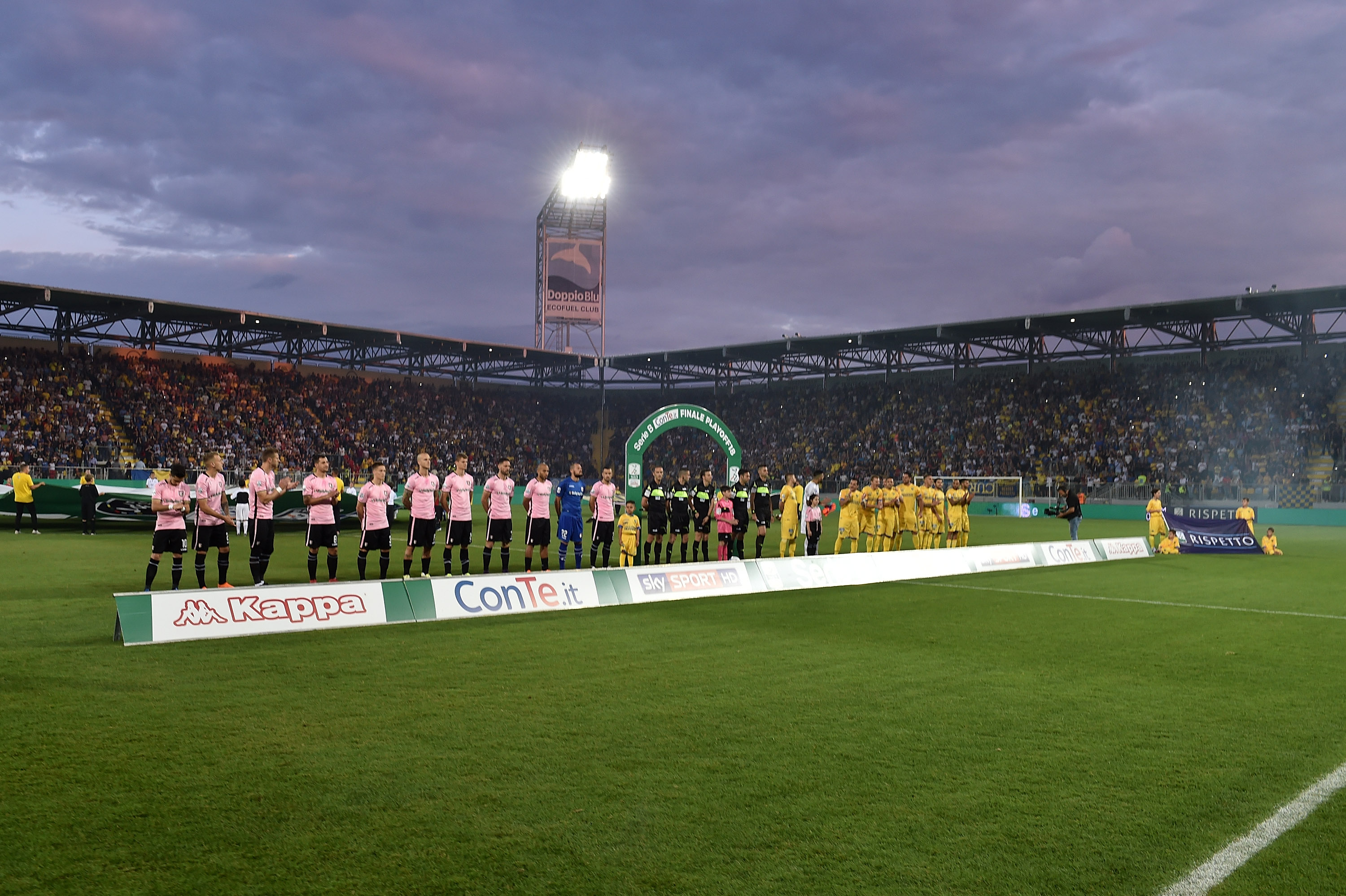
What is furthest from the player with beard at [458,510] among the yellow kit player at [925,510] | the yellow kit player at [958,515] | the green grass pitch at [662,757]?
the yellow kit player at [958,515]

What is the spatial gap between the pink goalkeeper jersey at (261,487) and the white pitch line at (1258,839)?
1174 centimetres

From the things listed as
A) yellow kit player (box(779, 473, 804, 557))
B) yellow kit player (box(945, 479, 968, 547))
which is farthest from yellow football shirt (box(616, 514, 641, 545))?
yellow kit player (box(945, 479, 968, 547))

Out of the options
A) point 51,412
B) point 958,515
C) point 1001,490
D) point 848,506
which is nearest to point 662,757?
point 848,506

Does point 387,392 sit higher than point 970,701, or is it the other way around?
point 387,392

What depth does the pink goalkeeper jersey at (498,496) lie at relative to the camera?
1540 cm

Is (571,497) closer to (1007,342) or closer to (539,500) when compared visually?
(539,500)

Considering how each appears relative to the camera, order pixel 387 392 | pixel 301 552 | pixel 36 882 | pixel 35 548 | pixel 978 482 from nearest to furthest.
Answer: pixel 36 882 → pixel 35 548 → pixel 301 552 → pixel 978 482 → pixel 387 392

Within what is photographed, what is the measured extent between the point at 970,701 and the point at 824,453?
4685cm

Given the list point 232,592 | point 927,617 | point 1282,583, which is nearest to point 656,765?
point 232,592

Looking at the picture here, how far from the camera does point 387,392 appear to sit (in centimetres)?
5278

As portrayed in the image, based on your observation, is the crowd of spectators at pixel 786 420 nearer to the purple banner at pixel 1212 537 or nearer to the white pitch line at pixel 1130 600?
the purple banner at pixel 1212 537

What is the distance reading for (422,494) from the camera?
550 inches

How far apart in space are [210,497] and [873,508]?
13530mm

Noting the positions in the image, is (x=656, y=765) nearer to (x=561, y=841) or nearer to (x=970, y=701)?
(x=561, y=841)
